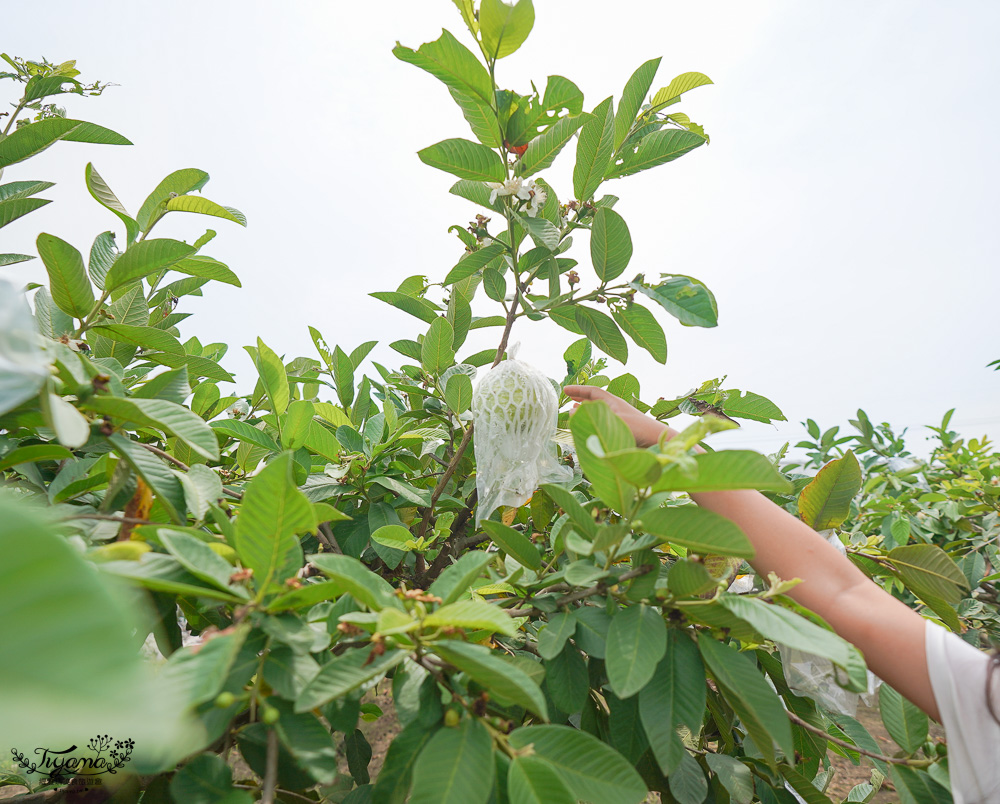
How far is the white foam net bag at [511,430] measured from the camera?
1.02m

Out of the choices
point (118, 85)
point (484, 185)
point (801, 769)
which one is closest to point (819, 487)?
point (801, 769)

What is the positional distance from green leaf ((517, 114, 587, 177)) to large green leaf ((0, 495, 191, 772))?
3.28 ft

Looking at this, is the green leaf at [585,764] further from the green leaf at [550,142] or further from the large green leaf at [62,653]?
the green leaf at [550,142]

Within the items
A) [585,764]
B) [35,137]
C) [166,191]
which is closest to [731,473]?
[585,764]

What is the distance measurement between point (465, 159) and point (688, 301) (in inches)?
19.9

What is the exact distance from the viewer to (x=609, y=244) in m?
1.09

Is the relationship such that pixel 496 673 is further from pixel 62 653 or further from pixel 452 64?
pixel 452 64

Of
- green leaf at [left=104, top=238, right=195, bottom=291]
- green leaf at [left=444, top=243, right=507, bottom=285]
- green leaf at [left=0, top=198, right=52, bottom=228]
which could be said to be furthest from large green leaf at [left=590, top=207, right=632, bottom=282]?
green leaf at [left=0, top=198, right=52, bottom=228]

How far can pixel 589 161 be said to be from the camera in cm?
110

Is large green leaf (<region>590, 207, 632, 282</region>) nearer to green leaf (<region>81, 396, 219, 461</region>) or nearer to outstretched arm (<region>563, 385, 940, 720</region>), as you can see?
outstretched arm (<region>563, 385, 940, 720</region>)

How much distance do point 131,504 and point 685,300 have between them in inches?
37.6

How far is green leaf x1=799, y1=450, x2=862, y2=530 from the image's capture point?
99cm

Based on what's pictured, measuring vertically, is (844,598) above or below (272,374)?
below

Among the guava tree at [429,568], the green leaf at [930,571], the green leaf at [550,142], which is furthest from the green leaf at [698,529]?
the green leaf at [550,142]
